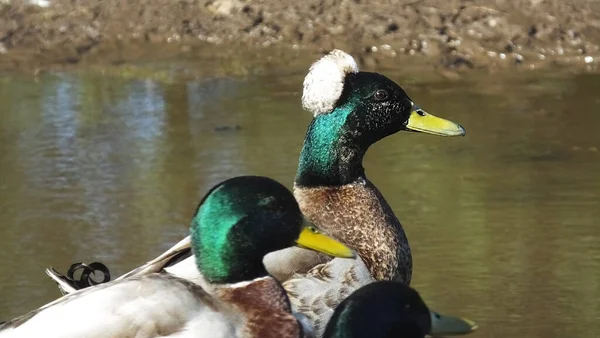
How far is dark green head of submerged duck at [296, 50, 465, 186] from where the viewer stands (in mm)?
5633

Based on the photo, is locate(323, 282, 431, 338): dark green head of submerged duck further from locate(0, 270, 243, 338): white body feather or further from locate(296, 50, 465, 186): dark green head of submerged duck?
locate(296, 50, 465, 186): dark green head of submerged duck

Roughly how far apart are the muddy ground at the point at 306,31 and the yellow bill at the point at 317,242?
6270 millimetres

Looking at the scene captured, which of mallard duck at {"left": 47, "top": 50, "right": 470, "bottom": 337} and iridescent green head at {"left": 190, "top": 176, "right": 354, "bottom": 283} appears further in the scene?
mallard duck at {"left": 47, "top": 50, "right": 470, "bottom": 337}

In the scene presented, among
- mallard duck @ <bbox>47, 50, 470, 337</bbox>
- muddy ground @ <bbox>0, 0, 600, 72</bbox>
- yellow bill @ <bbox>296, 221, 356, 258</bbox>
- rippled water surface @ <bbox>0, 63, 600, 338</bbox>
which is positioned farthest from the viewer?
muddy ground @ <bbox>0, 0, 600, 72</bbox>

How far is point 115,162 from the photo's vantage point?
884cm

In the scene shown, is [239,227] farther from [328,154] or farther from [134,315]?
[328,154]

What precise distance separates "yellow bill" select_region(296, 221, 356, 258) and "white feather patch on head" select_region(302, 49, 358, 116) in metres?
1.10

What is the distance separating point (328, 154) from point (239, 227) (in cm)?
132

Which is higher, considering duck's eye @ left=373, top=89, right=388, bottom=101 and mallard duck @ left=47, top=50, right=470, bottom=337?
duck's eye @ left=373, top=89, right=388, bottom=101

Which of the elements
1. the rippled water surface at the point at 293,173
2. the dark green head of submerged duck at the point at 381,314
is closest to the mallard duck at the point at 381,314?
the dark green head of submerged duck at the point at 381,314

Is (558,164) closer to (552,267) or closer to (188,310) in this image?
(552,267)

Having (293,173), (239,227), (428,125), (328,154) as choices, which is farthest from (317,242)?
(293,173)

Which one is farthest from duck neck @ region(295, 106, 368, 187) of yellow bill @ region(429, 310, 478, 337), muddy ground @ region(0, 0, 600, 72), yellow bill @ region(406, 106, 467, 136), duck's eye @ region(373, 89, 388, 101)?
muddy ground @ region(0, 0, 600, 72)

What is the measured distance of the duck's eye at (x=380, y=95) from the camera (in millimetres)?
5750
